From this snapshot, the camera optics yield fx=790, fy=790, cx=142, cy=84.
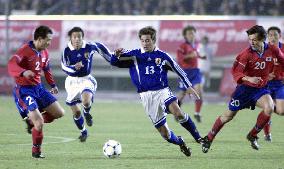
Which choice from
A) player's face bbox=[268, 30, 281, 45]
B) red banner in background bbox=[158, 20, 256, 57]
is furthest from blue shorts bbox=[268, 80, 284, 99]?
red banner in background bbox=[158, 20, 256, 57]

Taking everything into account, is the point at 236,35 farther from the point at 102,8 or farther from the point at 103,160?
the point at 103,160

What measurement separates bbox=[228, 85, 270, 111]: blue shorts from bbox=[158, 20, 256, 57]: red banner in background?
47.4ft

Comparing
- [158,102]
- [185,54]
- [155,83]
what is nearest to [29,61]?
[155,83]

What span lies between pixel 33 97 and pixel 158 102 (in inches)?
73.9

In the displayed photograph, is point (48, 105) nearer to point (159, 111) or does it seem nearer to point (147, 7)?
point (159, 111)

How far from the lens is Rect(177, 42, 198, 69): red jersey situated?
19812 millimetres

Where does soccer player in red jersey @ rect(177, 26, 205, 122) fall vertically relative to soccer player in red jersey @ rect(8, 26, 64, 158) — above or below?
below

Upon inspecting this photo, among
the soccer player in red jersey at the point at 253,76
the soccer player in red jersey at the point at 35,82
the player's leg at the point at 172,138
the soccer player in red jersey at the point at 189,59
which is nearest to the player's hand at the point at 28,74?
the soccer player in red jersey at the point at 35,82

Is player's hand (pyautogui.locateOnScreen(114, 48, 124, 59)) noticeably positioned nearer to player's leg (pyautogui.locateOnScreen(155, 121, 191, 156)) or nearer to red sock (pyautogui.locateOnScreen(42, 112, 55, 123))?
player's leg (pyautogui.locateOnScreen(155, 121, 191, 156))

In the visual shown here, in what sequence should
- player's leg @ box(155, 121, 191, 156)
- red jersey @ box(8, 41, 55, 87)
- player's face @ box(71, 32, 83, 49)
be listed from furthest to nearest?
player's face @ box(71, 32, 83, 49), player's leg @ box(155, 121, 191, 156), red jersey @ box(8, 41, 55, 87)

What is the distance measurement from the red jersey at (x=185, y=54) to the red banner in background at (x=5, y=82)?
8840 mm

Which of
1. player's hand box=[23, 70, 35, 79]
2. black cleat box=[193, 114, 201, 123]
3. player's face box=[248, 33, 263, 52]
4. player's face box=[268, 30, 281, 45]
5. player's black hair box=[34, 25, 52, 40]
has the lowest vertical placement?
black cleat box=[193, 114, 201, 123]

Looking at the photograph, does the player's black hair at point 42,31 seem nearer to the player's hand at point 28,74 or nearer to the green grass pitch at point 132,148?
the player's hand at point 28,74

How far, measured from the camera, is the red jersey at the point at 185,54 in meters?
19.8
